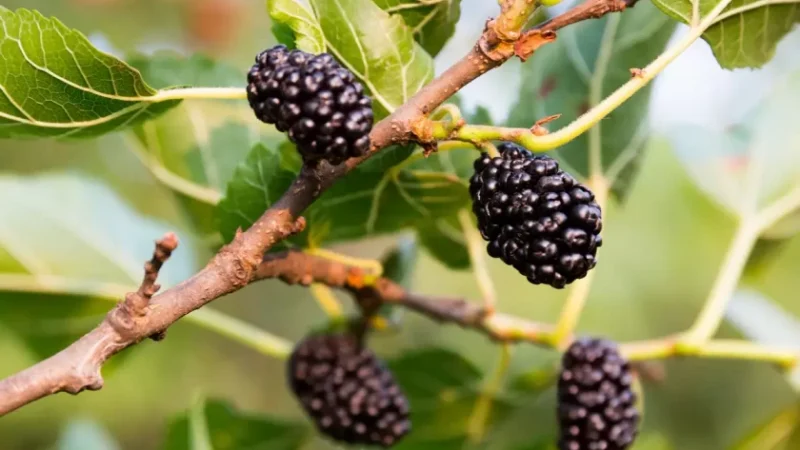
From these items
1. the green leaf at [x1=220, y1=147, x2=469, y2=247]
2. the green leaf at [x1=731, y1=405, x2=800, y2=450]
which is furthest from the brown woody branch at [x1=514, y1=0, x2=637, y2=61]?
the green leaf at [x1=731, y1=405, x2=800, y2=450]

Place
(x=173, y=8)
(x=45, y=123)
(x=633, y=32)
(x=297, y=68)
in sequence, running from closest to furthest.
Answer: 1. (x=297, y=68)
2. (x=45, y=123)
3. (x=633, y=32)
4. (x=173, y=8)

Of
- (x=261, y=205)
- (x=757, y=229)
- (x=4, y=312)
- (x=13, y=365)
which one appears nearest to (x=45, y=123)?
(x=261, y=205)

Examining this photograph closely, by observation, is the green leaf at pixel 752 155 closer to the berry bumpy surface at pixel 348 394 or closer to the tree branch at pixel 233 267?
the berry bumpy surface at pixel 348 394

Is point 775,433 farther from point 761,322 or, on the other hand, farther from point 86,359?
point 86,359

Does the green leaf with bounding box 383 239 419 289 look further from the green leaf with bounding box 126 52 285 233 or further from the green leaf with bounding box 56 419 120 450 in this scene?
the green leaf with bounding box 56 419 120 450

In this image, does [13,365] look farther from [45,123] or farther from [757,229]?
[757,229]

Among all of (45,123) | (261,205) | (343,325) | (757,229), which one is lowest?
(757,229)

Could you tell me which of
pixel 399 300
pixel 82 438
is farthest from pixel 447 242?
pixel 82 438
